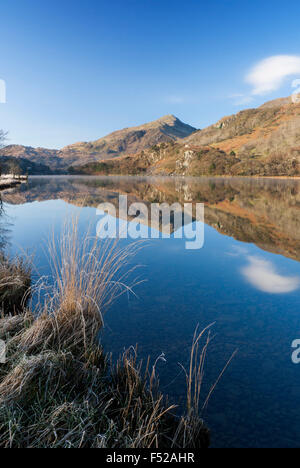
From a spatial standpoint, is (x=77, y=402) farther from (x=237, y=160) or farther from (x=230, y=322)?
(x=237, y=160)

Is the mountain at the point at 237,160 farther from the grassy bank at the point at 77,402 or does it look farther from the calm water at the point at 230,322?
the grassy bank at the point at 77,402

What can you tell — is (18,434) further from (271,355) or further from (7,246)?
(7,246)

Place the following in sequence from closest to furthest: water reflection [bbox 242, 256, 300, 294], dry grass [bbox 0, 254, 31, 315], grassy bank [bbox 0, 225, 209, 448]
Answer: grassy bank [bbox 0, 225, 209, 448]
dry grass [bbox 0, 254, 31, 315]
water reflection [bbox 242, 256, 300, 294]

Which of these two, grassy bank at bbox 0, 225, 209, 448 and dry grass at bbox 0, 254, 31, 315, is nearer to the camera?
grassy bank at bbox 0, 225, 209, 448

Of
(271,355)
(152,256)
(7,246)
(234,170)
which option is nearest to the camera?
(271,355)

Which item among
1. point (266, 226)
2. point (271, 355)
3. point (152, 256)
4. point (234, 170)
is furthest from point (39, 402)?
point (234, 170)

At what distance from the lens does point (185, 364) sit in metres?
3.30

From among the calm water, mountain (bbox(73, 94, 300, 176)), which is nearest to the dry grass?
the calm water

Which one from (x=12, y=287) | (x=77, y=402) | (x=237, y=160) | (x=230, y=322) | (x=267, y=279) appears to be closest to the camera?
(x=77, y=402)

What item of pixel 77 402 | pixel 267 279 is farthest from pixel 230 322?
pixel 77 402

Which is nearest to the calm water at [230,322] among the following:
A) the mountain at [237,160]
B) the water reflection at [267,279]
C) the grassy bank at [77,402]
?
the water reflection at [267,279]

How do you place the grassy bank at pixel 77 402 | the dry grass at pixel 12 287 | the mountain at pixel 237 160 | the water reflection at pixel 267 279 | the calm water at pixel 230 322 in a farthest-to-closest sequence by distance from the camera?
the mountain at pixel 237 160 → the water reflection at pixel 267 279 → the dry grass at pixel 12 287 → the calm water at pixel 230 322 → the grassy bank at pixel 77 402

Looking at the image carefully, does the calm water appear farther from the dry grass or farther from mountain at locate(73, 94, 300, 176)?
mountain at locate(73, 94, 300, 176)
